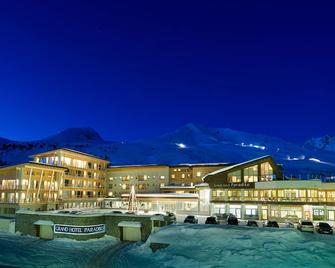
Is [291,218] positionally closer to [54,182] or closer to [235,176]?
[235,176]

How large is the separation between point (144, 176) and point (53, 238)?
43018 mm

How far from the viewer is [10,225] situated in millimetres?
46469

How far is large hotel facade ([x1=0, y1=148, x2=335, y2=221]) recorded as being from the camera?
52.4 metres

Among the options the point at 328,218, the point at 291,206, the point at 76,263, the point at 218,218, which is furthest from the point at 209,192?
the point at 76,263

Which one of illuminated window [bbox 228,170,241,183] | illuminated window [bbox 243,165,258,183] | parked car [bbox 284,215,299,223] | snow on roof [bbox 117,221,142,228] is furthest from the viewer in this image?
illuminated window [bbox 243,165,258,183]

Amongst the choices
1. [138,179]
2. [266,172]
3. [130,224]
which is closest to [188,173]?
[138,179]

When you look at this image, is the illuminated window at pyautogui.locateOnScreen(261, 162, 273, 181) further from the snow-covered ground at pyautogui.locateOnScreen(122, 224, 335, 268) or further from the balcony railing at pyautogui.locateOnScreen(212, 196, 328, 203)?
the snow-covered ground at pyautogui.locateOnScreen(122, 224, 335, 268)

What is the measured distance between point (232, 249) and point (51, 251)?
19001 millimetres

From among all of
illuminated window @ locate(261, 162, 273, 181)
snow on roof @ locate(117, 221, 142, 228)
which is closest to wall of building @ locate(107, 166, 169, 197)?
illuminated window @ locate(261, 162, 273, 181)

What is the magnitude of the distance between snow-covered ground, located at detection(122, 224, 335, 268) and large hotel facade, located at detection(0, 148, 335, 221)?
17248 millimetres

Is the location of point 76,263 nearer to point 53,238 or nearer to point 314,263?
point 53,238

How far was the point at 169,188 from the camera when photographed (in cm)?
7919

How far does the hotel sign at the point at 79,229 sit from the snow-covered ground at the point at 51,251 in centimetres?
95

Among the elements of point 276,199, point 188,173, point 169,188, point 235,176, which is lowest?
point 276,199
